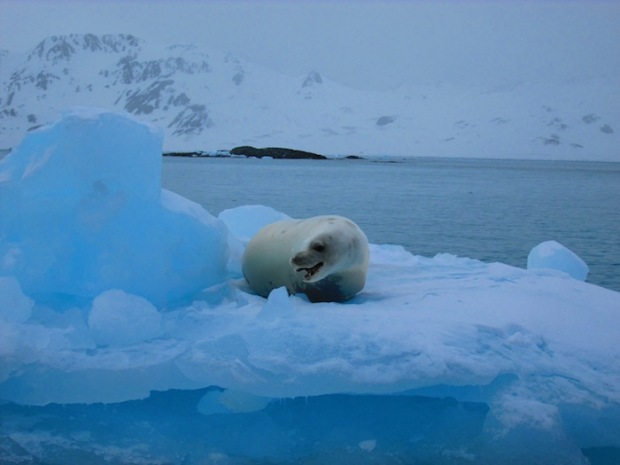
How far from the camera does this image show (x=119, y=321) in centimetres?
354

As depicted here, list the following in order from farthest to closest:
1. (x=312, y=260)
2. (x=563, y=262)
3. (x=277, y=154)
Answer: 1. (x=277, y=154)
2. (x=563, y=262)
3. (x=312, y=260)

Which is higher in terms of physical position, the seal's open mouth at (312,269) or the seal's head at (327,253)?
the seal's head at (327,253)

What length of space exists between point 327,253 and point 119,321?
1.44 m

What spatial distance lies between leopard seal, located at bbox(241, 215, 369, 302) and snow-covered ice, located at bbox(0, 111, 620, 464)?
200 millimetres

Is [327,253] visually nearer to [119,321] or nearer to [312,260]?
[312,260]

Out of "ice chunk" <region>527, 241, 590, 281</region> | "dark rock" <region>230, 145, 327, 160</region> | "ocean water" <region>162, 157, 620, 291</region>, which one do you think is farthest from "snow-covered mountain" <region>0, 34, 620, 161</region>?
"ice chunk" <region>527, 241, 590, 281</region>

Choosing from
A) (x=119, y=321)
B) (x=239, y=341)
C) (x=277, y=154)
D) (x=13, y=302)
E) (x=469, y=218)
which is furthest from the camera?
(x=277, y=154)

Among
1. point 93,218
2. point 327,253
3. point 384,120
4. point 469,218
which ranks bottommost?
point 469,218

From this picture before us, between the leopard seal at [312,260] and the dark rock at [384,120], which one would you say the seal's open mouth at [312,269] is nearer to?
the leopard seal at [312,260]

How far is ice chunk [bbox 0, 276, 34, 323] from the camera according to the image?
362 centimetres

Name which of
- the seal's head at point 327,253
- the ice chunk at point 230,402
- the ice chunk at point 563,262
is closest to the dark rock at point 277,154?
the ice chunk at point 563,262

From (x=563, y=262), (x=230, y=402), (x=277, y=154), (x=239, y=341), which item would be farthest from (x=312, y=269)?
(x=277, y=154)

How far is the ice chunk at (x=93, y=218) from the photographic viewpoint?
405 centimetres

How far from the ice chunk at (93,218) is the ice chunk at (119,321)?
1.54 feet
